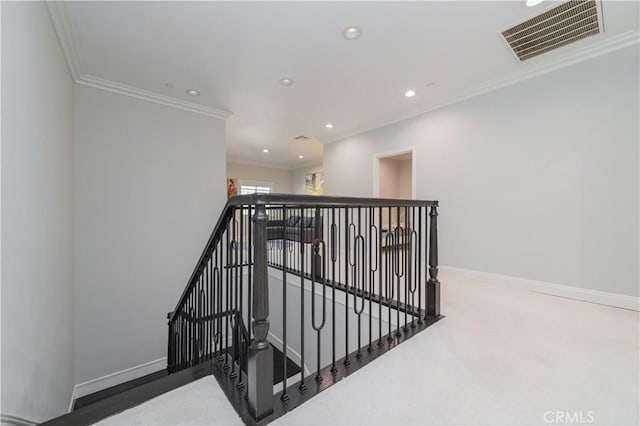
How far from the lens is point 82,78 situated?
277 centimetres

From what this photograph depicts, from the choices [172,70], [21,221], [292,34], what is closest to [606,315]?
[292,34]

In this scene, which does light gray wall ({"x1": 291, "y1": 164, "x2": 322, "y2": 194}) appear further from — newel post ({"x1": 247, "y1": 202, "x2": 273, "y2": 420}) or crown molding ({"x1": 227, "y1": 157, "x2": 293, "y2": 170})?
newel post ({"x1": 247, "y1": 202, "x2": 273, "y2": 420})

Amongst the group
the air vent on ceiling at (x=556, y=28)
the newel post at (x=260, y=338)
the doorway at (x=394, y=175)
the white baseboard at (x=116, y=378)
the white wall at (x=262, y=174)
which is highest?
the air vent on ceiling at (x=556, y=28)

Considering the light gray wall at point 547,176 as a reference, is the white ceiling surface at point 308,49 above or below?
above

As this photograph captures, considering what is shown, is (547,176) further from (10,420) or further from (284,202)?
(10,420)

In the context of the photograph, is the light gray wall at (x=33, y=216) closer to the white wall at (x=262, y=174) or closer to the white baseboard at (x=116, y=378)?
the white baseboard at (x=116, y=378)

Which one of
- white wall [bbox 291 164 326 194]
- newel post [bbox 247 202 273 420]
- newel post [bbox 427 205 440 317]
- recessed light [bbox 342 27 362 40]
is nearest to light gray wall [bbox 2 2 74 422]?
newel post [bbox 247 202 273 420]

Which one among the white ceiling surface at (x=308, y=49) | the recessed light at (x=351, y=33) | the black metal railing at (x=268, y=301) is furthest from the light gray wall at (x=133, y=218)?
the recessed light at (x=351, y=33)

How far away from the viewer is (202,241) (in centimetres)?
371

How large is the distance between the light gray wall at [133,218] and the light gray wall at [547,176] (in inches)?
146

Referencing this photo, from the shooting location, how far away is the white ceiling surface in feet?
6.38

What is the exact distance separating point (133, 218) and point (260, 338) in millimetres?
3057

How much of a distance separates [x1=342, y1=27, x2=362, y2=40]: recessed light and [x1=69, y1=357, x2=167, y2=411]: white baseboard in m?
4.54

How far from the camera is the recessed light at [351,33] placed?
2145mm
